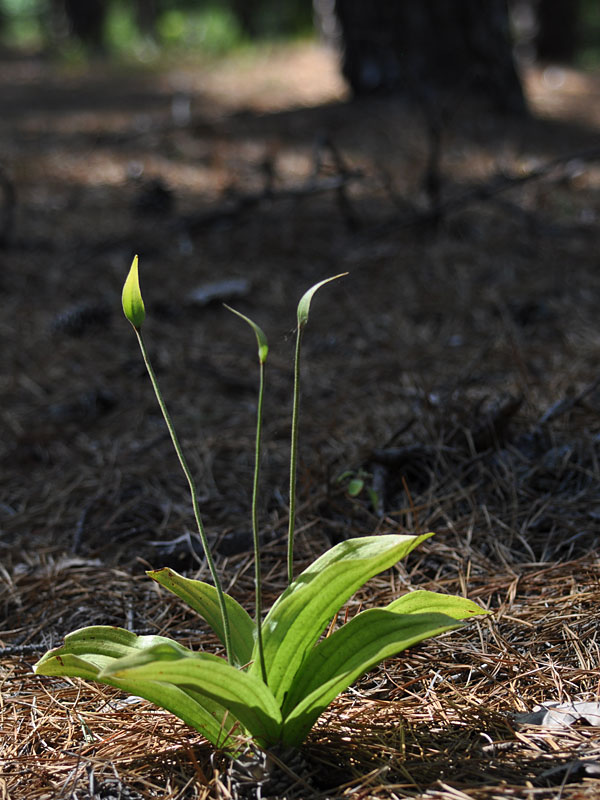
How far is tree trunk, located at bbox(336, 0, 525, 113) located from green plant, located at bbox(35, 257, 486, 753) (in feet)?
12.6

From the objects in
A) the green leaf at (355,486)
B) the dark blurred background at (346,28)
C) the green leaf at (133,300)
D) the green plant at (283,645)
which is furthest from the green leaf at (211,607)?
the dark blurred background at (346,28)

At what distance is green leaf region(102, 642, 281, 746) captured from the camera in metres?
0.92

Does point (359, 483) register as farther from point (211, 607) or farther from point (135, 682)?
point (135, 682)

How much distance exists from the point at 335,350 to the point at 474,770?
182 cm

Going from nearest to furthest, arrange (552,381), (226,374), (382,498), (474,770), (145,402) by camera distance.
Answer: (474,770) < (382,498) < (552,381) < (145,402) < (226,374)

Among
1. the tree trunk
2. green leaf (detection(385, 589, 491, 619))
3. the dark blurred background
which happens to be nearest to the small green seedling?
green leaf (detection(385, 589, 491, 619))

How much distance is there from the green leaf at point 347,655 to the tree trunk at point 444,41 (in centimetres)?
391

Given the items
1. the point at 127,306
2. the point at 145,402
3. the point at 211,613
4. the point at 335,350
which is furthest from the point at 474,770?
the point at 335,350

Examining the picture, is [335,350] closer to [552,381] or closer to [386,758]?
[552,381]

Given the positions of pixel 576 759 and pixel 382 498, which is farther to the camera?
pixel 382 498

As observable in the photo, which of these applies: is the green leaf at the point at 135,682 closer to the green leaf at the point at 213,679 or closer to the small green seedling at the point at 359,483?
the green leaf at the point at 213,679

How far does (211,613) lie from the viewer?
117 cm

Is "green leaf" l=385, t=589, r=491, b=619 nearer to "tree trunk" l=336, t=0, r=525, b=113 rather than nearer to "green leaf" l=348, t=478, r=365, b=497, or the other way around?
"green leaf" l=348, t=478, r=365, b=497

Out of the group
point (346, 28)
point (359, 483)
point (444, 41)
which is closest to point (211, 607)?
point (359, 483)
